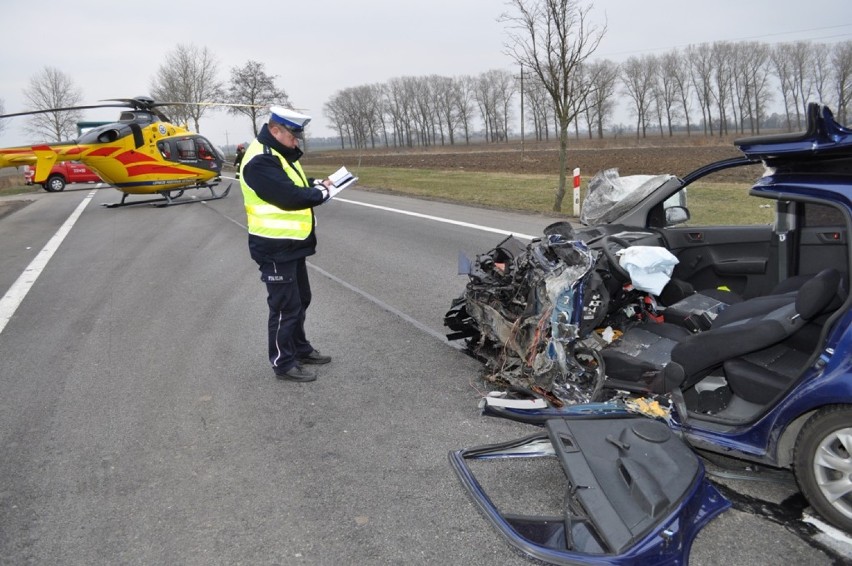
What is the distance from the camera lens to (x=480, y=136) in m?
139

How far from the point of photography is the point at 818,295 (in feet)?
9.71

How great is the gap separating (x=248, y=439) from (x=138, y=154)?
17776mm

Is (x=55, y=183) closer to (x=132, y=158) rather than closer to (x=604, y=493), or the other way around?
(x=132, y=158)

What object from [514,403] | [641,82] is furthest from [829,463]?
[641,82]

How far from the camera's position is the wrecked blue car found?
107 inches

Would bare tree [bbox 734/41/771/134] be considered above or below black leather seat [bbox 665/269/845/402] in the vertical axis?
above

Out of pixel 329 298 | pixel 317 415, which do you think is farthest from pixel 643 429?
pixel 329 298

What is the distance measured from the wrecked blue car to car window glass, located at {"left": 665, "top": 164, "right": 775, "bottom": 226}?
406 cm

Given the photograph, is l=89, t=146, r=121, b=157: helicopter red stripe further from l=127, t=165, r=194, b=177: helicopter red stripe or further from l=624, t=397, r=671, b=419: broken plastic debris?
l=624, t=397, r=671, b=419: broken plastic debris

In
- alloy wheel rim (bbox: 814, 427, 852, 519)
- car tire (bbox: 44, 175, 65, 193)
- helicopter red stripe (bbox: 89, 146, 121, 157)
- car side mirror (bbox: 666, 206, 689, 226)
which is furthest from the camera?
car tire (bbox: 44, 175, 65, 193)

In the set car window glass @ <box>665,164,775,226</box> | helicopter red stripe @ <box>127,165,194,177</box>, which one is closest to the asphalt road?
car window glass @ <box>665,164,775,226</box>

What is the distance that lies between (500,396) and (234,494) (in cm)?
188

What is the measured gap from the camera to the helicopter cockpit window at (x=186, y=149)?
20.0m

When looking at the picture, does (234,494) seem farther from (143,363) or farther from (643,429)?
(143,363)
